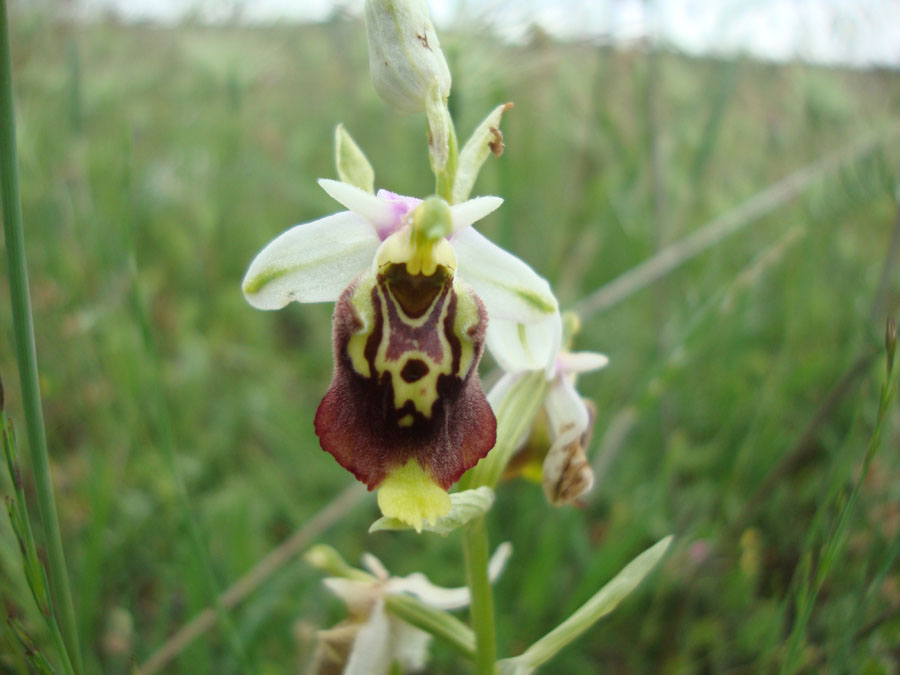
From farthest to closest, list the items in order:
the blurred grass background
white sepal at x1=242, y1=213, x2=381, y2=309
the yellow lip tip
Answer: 1. the blurred grass background
2. white sepal at x1=242, y1=213, x2=381, y2=309
3. the yellow lip tip

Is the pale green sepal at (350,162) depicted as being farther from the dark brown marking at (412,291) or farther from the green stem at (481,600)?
the green stem at (481,600)

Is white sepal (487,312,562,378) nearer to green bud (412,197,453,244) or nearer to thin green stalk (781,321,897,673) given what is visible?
green bud (412,197,453,244)

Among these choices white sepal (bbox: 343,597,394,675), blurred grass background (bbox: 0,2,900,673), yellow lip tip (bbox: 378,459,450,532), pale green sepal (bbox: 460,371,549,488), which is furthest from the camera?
blurred grass background (bbox: 0,2,900,673)

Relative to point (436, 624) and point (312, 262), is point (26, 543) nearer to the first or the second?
point (312, 262)

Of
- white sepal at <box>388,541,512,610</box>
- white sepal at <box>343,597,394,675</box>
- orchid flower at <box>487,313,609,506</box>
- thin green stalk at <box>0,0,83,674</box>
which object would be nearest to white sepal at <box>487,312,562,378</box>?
orchid flower at <box>487,313,609,506</box>

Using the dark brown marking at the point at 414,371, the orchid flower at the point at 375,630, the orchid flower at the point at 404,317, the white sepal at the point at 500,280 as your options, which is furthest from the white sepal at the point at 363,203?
the orchid flower at the point at 375,630

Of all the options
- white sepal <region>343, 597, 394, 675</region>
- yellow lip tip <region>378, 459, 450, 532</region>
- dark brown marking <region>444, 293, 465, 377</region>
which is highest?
dark brown marking <region>444, 293, 465, 377</region>
